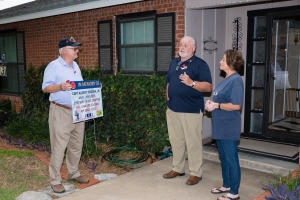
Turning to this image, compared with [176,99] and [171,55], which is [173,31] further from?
[176,99]

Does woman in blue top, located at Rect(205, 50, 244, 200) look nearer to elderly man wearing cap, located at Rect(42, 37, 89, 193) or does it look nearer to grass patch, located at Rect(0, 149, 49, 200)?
elderly man wearing cap, located at Rect(42, 37, 89, 193)

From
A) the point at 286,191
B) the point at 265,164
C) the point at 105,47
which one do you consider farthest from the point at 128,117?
the point at 286,191

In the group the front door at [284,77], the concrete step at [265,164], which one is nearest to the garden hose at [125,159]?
the concrete step at [265,164]

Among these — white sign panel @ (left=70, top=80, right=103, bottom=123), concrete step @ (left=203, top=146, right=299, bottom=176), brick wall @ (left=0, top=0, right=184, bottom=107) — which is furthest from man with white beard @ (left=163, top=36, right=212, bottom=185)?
brick wall @ (left=0, top=0, right=184, bottom=107)

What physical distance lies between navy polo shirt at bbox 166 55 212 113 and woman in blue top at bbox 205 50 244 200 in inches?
19.8

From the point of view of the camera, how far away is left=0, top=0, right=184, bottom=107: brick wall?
18.5ft

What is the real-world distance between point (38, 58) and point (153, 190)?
18.9 ft

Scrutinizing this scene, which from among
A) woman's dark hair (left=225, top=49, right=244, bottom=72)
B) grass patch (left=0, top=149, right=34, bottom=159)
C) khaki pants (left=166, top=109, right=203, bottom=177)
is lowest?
grass patch (left=0, top=149, right=34, bottom=159)

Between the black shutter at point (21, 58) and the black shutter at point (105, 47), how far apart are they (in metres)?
3.20

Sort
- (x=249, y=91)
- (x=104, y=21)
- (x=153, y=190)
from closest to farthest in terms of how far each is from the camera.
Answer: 1. (x=153, y=190)
2. (x=249, y=91)
3. (x=104, y=21)

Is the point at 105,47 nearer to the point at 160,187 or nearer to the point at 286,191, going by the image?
the point at 160,187

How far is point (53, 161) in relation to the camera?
4.06 metres

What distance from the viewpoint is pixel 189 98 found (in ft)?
13.2

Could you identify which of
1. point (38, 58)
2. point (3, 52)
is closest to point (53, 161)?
point (38, 58)
